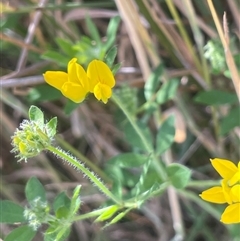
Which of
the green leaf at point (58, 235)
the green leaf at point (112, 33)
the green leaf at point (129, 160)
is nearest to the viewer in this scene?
the green leaf at point (58, 235)

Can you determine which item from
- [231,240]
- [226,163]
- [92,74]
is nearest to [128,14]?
[92,74]

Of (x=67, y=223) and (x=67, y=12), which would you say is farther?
(x=67, y=12)

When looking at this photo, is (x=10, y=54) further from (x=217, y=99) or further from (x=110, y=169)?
(x=217, y=99)

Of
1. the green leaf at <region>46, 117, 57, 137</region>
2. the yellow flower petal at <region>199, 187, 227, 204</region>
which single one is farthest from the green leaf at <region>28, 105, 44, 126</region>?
the yellow flower petal at <region>199, 187, 227, 204</region>

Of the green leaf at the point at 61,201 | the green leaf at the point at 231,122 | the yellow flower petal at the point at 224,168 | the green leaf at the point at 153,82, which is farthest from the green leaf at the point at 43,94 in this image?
the yellow flower petal at the point at 224,168

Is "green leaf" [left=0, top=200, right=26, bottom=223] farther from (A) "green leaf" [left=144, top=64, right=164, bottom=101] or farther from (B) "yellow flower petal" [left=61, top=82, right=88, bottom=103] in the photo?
(A) "green leaf" [left=144, top=64, right=164, bottom=101]

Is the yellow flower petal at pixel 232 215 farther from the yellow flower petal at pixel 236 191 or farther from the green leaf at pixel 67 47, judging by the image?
the green leaf at pixel 67 47
